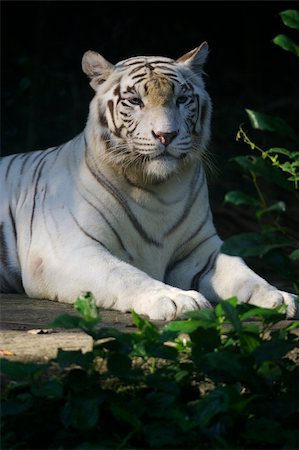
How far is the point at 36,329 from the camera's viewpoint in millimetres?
3596

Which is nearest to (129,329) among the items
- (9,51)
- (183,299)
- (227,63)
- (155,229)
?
(183,299)

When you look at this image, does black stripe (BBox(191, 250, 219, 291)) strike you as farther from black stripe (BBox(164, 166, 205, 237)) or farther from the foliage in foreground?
the foliage in foreground

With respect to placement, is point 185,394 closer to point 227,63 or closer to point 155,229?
point 155,229

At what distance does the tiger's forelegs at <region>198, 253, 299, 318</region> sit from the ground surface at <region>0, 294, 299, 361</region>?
0.29m

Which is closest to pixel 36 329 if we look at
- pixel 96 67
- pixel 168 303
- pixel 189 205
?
pixel 168 303

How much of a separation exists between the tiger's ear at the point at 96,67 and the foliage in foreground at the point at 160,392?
7.12 feet

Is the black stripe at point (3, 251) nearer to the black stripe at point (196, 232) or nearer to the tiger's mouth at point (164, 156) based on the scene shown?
the black stripe at point (196, 232)

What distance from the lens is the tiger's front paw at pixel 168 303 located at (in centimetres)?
387

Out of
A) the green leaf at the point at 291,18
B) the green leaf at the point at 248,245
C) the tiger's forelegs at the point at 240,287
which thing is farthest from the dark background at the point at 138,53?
the green leaf at the point at 248,245

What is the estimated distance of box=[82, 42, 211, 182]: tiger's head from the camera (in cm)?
454

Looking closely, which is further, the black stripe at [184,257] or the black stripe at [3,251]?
the black stripe at [3,251]

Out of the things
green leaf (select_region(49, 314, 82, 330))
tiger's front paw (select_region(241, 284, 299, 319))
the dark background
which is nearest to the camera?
green leaf (select_region(49, 314, 82, 330))

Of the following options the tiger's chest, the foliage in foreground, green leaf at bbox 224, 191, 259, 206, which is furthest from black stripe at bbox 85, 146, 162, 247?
green leaf at bbox 224, 191, 259, 206

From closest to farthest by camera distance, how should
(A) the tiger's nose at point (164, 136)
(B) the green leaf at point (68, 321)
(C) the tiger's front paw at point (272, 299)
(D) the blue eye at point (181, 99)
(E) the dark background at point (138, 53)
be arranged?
1. (B) the green leaf at point (68, 321)
2. (C) the tiger's front paw at point (272, 299)
3. (A) the tiger's nose at point (164, 136)
4. (D) the blue eye at point (181, 99)
5. (E) the dark background at point (138, 53)
